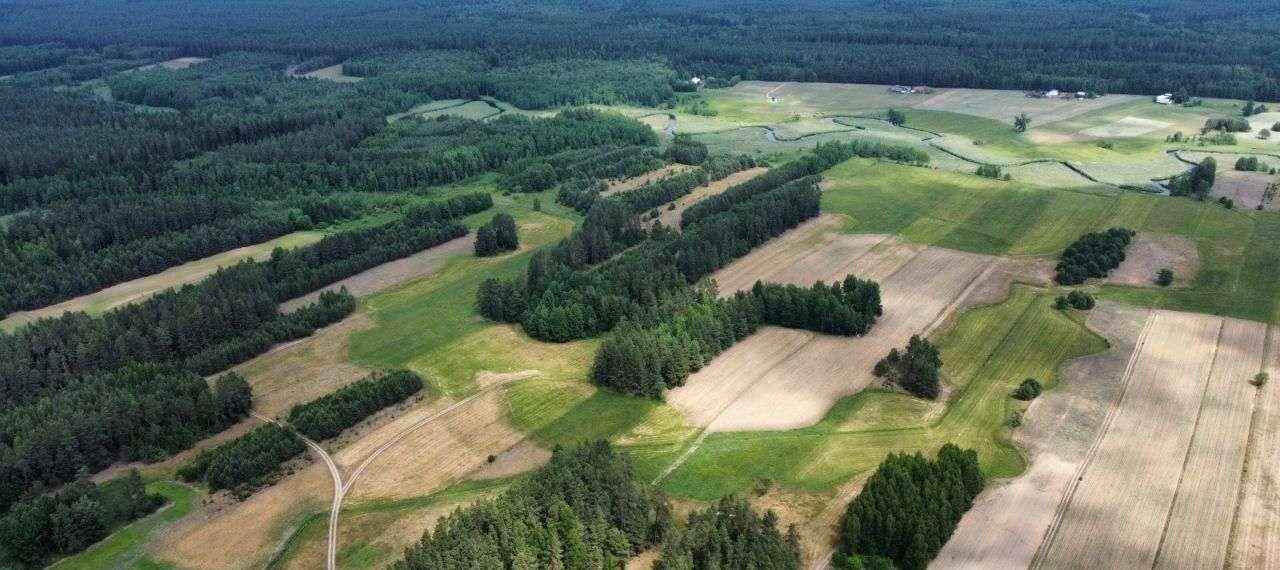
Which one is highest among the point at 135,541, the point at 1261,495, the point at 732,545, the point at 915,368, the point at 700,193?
the point at 700,193

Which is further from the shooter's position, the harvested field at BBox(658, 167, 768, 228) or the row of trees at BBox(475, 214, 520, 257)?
the harvested field at BBox(658, 167, 768, 228)

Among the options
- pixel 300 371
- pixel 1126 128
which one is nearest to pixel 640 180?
pixel 300 371

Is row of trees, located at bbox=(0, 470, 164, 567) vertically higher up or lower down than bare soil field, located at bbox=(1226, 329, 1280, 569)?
lower down

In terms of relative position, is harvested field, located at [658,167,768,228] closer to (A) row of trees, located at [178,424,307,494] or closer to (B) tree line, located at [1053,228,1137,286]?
(B) tree line, located at [1053,228,1137,286]

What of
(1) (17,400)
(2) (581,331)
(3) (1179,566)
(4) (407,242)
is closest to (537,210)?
(4) (407,242)

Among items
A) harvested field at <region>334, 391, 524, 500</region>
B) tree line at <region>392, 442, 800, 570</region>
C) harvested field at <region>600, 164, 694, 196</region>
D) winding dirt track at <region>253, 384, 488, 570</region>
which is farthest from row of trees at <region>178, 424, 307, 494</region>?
harvested field at <region>600, 164, 694, 196</region>

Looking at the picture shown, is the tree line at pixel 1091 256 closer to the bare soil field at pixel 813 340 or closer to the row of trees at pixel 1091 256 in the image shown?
the row of trees at pixel 1091 256

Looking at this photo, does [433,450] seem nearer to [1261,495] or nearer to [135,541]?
[135,541]

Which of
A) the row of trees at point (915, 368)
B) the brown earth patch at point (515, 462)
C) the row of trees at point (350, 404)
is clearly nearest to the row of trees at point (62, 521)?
the row of trees at point (350, 404)

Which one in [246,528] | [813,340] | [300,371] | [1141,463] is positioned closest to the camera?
[246,528]
